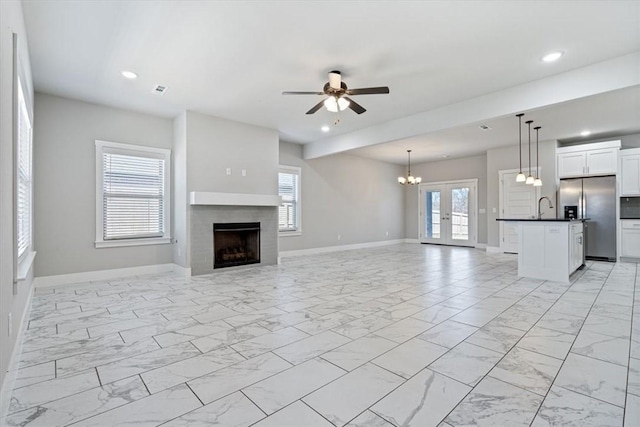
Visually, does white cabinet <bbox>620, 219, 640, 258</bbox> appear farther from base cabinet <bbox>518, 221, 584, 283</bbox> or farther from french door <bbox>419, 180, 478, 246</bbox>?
french door <bbox>419, 180, 478, 246</bbox>

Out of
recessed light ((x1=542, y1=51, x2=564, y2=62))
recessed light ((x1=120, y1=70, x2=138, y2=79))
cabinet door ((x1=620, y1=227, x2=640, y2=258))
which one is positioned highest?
recessed light ((x1=120, y1=70, x2=138, y2=79))

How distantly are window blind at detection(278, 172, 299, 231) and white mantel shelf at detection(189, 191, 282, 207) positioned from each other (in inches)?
54.8

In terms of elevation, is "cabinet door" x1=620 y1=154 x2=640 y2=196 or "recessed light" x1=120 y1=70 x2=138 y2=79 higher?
"recessed light" x1=120 y1=70 x2=138 y2=79

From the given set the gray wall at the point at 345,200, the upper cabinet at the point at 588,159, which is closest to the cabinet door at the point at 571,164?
the upper cabinet at the point at 588,159

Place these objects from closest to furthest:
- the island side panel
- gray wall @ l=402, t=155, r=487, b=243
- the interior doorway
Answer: the island side panel → the interior doorway → gray wall @ l=402, t=155, r=487, b=243

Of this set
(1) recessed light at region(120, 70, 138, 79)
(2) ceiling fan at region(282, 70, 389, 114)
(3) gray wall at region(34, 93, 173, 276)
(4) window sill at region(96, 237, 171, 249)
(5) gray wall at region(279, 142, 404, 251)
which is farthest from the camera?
(5) gray wall at region(279, 142, 404, 251)

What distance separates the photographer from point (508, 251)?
840 cm

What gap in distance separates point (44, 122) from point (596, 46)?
736 centimetres

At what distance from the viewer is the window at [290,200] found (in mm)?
7988

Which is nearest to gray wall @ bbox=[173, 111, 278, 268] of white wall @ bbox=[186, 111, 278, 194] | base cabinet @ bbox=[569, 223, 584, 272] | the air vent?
white wall @ bbox=[186, 111, 278, 194]

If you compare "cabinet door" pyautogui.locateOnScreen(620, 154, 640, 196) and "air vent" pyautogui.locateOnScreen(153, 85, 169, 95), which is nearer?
"air vent" pyautogui.locateOnScreen(153, 85, 169, 95)

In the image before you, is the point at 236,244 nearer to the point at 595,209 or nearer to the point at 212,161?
the point at 212,161

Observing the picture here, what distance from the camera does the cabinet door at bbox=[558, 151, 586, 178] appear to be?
286 inches

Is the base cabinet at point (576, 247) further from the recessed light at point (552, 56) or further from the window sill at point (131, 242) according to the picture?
the window sill at point (131, 242)
